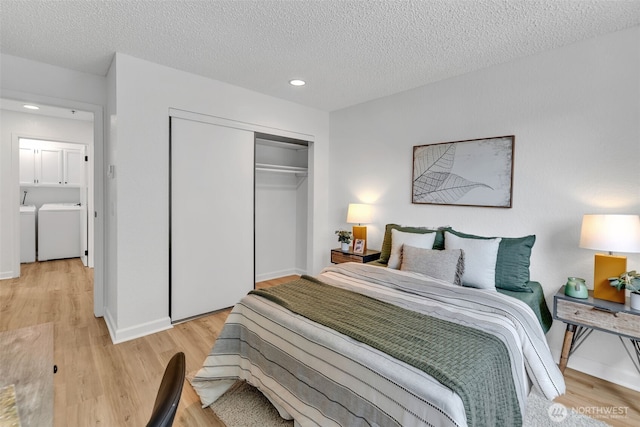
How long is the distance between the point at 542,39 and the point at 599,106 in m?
0.67

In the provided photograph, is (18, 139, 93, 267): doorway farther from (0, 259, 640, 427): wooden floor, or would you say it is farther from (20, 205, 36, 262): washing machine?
(0, 259, 640, 427): wooden floor

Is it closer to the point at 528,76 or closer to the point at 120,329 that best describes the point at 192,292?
the point at 120,329

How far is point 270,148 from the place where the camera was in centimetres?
458

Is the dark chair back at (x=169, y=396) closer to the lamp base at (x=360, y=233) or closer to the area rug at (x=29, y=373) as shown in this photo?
the area rug at (x=29, y=373)

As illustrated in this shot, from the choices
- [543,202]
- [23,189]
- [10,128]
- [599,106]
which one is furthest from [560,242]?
[23,189]

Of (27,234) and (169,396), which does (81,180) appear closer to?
(27,234)

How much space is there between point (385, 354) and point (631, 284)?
5.97 ft

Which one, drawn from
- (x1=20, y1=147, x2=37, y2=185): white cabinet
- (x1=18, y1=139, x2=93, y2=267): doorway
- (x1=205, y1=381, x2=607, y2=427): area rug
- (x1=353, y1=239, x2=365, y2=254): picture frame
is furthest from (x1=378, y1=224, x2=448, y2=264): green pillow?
(x1=20, y1=147, x2=37, y2=185): white cabinet

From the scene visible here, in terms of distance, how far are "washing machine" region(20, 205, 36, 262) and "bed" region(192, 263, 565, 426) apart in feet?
17.9

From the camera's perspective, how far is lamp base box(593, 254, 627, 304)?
6.75 feet

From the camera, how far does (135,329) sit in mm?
2811

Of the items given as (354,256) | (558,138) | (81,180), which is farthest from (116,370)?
(81,180)

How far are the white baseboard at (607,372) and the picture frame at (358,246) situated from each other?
2.00 metres

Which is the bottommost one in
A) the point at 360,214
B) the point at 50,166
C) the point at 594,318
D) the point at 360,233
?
the point at 594,318
